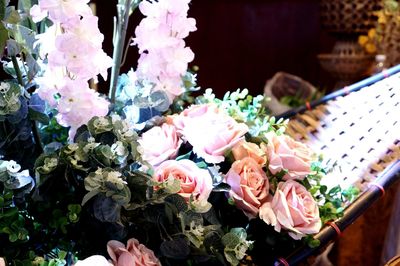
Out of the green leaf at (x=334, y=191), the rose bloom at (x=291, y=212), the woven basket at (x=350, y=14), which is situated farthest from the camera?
the woven basket at (x=350, y=14)

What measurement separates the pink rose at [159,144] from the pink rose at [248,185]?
3.2 inches

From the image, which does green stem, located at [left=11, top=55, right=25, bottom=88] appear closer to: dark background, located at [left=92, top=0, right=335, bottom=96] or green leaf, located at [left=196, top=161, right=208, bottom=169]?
green leaf, located at [left=196, top=161, right=208, bottom=169]

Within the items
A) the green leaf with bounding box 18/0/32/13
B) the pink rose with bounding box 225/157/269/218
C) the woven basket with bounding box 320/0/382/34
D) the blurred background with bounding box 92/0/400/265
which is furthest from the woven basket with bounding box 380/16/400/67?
the green leaf with bounding box 18/0/32/13

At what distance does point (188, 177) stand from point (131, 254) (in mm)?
117

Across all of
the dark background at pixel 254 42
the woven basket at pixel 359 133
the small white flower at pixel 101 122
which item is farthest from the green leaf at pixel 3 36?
the dark background at pixel 254 42

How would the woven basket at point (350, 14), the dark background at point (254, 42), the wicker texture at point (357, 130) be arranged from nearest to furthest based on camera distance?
the wicker texture at point (357, 130) < the woven basket at point (350, 14) < the dark background at point (254, 42)

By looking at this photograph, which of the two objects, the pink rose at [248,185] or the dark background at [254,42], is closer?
the pink rose at [248,185]

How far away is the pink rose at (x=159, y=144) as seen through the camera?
0.70m

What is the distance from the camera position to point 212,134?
71cm

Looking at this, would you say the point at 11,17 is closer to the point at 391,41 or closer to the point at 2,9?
the point at 2,9

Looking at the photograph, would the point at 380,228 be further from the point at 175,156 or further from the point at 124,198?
the point at 124,198

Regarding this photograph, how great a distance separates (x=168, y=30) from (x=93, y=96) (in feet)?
0.51

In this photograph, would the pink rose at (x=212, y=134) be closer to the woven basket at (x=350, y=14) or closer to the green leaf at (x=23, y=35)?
the green leaf at (x=23, y=35)

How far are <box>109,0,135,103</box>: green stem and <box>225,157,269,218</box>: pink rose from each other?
21 cm
